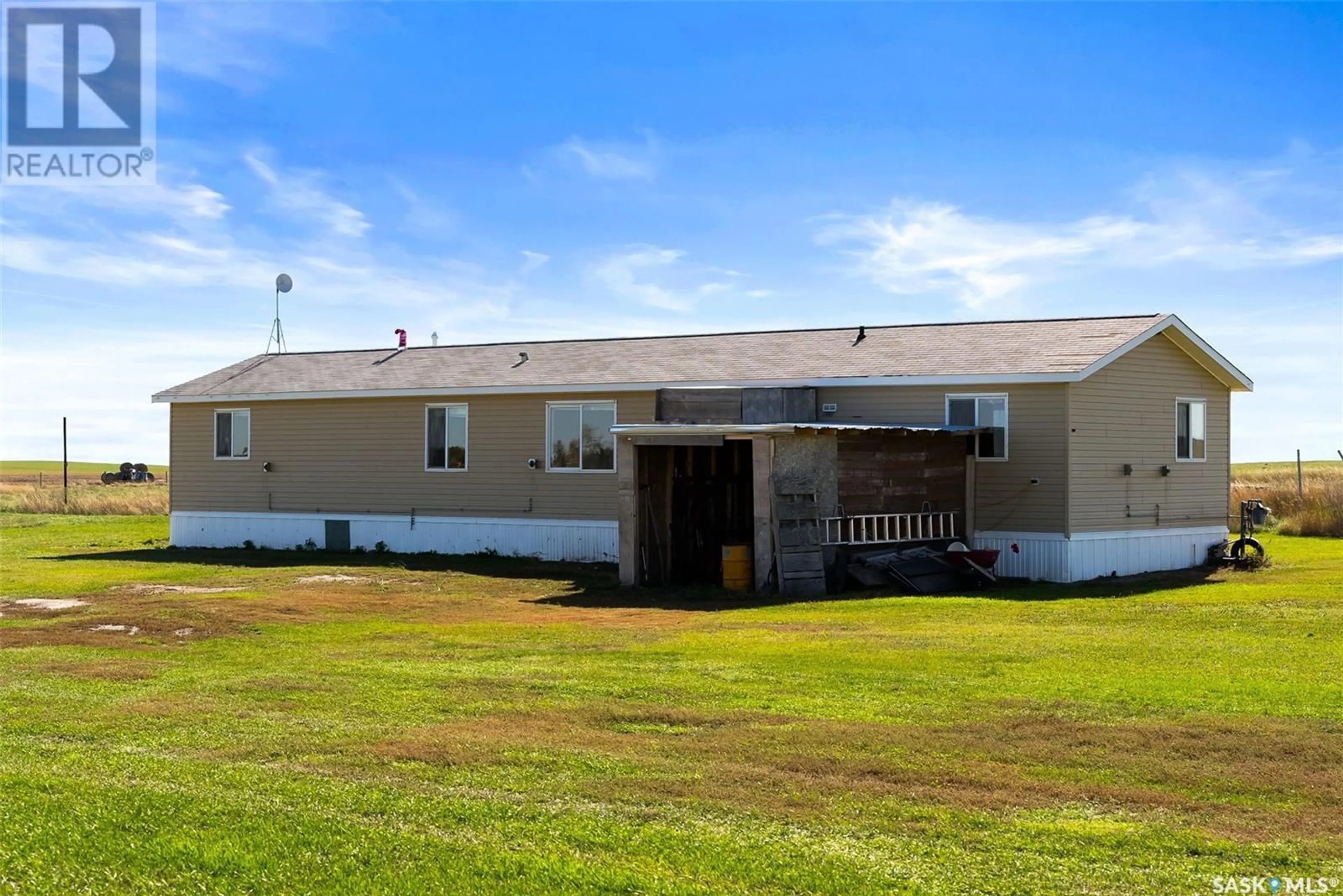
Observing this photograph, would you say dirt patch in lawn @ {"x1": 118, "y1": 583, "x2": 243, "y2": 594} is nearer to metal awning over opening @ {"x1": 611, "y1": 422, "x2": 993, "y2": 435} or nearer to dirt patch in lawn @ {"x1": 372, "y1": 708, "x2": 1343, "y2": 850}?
metal awning over opening @ {"x1": 611, "y1": 422, "x2": 993, "y2": 435}

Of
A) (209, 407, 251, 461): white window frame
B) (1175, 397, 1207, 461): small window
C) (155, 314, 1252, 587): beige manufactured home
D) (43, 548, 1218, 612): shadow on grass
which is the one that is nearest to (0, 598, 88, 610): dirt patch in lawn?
(43, 548, 1218, 612): shadow on grass

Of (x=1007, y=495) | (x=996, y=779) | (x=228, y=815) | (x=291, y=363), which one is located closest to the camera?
(x=228, y=815)

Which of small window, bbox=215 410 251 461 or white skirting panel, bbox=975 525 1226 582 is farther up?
small window, bbox=215 410 251 461

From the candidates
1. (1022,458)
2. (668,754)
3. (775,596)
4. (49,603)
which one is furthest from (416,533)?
(668,754)

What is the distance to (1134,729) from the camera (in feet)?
27.0

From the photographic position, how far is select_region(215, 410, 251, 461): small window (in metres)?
27.3

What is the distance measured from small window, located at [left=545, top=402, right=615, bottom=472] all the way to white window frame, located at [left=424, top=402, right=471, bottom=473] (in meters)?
1.74

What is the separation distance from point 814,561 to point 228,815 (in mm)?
12303

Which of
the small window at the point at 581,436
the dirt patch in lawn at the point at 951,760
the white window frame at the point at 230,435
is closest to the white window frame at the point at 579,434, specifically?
the small window at the point at 581,436

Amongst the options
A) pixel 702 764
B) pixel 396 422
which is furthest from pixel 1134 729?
pixel 396 422

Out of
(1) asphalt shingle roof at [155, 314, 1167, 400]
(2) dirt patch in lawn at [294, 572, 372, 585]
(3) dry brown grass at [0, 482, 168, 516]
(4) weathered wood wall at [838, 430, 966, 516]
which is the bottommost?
(2) dirt patch in lawn at [294, 572, 372, 585]

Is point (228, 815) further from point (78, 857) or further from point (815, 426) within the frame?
point (815, 426)

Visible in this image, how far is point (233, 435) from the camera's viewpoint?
27500 mm

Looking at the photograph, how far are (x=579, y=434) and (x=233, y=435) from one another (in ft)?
27.7
